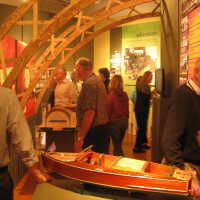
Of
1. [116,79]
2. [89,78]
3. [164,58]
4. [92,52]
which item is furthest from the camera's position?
[92,52]

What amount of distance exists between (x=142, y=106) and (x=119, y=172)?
568cm

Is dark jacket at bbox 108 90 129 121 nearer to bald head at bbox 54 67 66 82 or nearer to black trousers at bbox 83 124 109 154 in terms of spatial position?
black trousers at bbox 83 124 109 154

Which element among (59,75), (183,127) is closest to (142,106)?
(59,75)

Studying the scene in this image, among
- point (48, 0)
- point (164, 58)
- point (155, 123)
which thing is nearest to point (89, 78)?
point (155, 123)

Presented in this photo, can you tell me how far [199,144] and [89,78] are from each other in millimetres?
2045

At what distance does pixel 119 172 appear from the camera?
6.85 ft

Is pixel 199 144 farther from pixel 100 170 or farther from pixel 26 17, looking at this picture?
pixel 26 17

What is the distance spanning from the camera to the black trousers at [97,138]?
4413 millimetres

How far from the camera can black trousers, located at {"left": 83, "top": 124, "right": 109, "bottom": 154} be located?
441 centimetres

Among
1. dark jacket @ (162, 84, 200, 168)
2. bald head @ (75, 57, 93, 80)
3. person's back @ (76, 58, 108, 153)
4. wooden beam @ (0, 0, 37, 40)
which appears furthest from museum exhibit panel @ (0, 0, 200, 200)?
bald head @ (75, 57, 93, 80)

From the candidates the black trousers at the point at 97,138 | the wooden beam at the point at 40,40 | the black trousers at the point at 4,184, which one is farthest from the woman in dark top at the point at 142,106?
the black trousers at the point at 4,184

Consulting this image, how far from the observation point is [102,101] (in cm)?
433

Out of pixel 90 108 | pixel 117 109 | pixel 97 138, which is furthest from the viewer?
pixel 117 109

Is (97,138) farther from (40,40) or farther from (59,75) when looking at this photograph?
(59,75)
